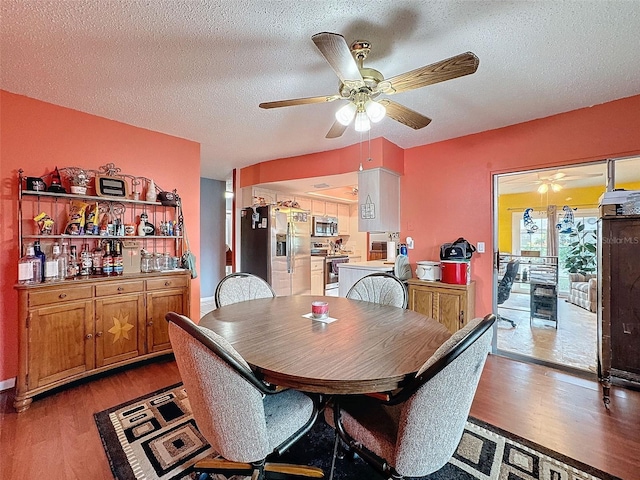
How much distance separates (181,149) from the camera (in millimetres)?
3414

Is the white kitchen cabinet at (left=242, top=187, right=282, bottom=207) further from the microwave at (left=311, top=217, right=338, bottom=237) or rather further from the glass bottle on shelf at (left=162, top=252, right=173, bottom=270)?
the glass bottle on shelf at (left=162, top=252, right=173, bottom=270)

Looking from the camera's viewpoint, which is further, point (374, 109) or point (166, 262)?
point (166, 262)

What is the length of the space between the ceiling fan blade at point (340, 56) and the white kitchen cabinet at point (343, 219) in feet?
18.1

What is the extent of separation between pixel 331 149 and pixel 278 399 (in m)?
3.24

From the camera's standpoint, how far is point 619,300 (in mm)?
2180

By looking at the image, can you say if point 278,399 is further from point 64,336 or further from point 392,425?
point 64,336

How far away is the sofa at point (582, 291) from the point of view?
4484 mm

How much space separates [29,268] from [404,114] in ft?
10.00

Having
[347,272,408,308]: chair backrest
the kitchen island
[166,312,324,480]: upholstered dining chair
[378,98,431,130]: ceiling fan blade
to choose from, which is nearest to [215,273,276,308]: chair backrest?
[347,272,408,308]: chair backrest

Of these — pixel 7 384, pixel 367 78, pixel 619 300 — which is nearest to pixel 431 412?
pixel 367 78

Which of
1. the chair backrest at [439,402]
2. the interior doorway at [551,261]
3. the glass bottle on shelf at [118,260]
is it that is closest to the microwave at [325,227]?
the interior doorway at [551,261]

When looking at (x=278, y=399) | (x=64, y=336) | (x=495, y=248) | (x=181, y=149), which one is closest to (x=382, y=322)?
(x=278, y=399)

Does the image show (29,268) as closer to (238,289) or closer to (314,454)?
(238,289)

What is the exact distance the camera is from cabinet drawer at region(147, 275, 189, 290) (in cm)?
276
